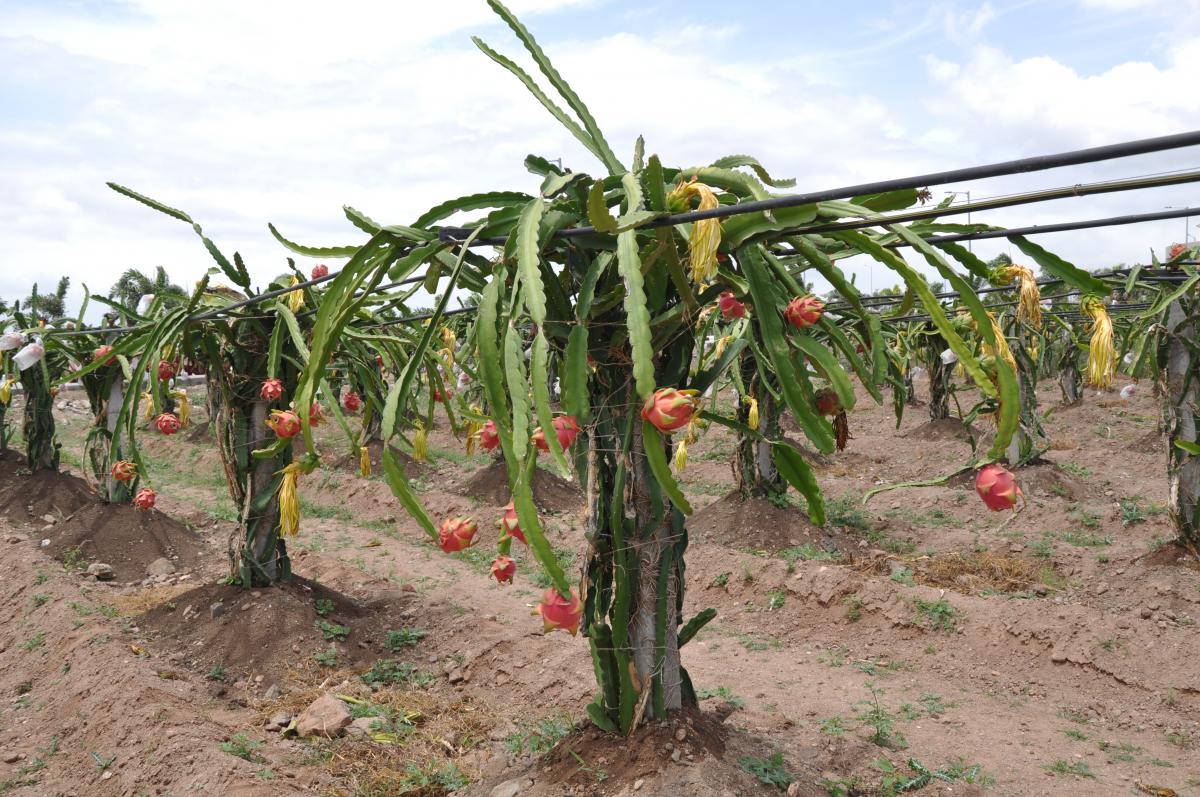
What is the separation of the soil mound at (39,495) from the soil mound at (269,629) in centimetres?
398

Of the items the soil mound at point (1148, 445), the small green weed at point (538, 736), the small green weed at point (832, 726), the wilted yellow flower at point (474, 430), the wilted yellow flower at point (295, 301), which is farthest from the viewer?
the soil mound at point (1148, 445)

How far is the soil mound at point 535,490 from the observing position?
9.58m

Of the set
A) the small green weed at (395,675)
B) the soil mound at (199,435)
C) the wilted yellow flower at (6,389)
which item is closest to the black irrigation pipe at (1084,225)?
the small green weed at (395,675)

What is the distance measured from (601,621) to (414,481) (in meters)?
8.70

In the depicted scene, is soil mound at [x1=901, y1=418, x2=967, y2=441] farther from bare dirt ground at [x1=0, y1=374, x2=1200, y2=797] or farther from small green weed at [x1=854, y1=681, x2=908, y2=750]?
small green weed at [x1=854, y1=681, x2=908, y2=750]

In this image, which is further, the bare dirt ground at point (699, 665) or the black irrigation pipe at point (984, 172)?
the bare dirt ground at point (699, 665)

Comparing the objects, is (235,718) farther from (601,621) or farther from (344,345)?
(601,621)

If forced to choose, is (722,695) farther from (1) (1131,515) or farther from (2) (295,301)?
(1) (1131,515)

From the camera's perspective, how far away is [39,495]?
8.89 meters

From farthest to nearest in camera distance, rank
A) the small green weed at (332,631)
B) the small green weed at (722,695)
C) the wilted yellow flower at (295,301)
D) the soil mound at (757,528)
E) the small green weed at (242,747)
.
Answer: the soil mound at (757,528) → the small green weed at (332,631) → the wilted yellow flower at (295,301) → the small green weed at (722,695) → the small green weed at (242,747)

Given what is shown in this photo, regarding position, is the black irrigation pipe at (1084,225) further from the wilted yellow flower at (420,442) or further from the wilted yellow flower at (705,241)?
the wilted yellow flower at (420,442)

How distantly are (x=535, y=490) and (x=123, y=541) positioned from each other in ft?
13.4

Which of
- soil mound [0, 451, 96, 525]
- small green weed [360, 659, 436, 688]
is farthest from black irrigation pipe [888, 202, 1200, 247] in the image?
soil mound [0, 451, 96, 525]

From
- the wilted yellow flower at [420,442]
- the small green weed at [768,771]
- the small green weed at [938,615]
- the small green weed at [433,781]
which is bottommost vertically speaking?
the small green weed at [938,615]
